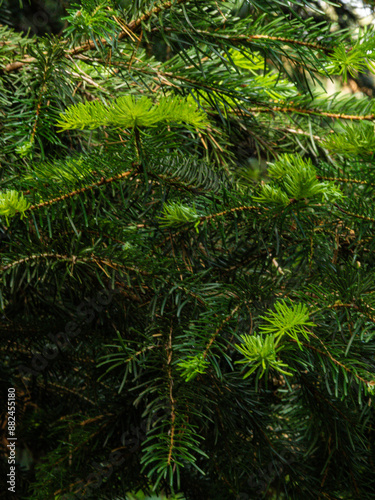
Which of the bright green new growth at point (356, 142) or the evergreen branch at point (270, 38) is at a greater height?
the evergreen branch at point (270, 38)

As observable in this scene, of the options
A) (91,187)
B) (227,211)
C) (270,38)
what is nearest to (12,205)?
(91,187)

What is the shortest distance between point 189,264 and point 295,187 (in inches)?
7.8

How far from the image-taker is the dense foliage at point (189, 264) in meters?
0.44

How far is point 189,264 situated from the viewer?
1.86ft

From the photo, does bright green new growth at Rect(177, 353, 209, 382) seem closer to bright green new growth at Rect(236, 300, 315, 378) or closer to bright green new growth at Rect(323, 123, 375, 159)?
bright green new growth at Rect(236, 300, 315, 378)

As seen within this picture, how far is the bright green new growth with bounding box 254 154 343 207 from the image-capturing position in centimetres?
40

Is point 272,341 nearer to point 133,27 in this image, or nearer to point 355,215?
point 355,215

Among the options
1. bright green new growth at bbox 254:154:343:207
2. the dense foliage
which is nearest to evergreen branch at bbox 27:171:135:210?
the dense foliage

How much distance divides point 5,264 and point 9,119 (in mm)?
235

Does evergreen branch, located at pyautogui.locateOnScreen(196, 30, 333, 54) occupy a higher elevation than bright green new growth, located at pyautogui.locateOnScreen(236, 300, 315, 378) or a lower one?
higher

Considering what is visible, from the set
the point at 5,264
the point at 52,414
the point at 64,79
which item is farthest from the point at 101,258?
the point at 52,414

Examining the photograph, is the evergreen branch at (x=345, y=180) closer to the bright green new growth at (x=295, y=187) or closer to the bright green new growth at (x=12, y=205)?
the bright green new growth at (x=295, y=187)

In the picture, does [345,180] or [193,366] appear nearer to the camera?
[193,366]

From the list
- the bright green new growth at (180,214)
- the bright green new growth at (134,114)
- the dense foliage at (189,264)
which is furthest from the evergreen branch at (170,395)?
the bright green new growth at (134,114)
